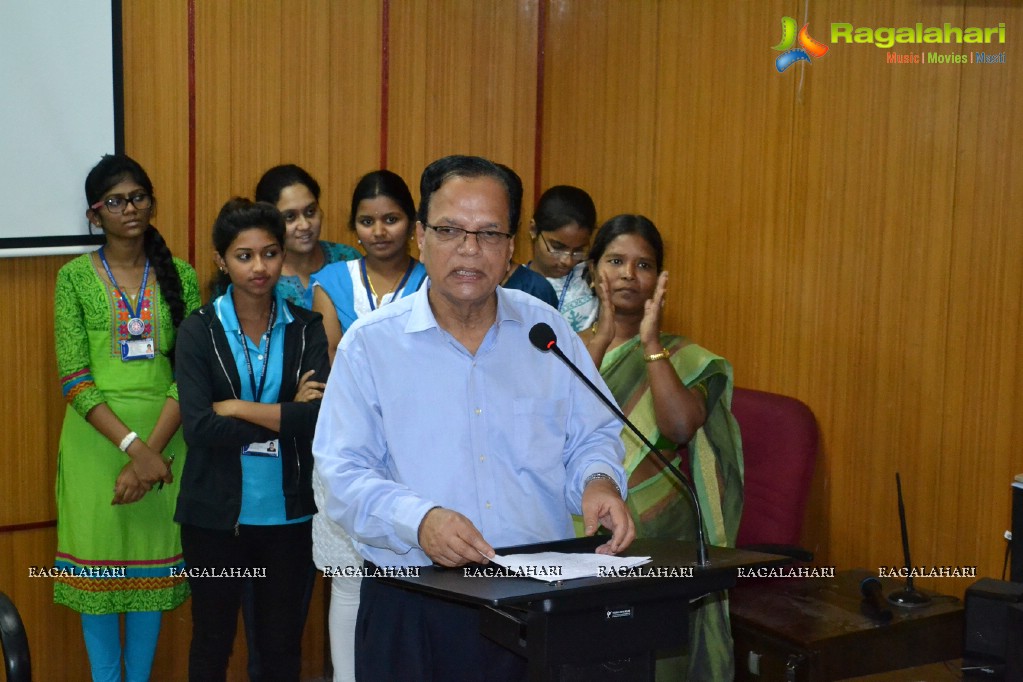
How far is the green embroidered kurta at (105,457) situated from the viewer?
3.29 meters

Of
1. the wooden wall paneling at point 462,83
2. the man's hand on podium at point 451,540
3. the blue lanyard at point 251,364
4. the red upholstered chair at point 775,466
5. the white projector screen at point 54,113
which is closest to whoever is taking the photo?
the man's hand on podium at point 451,540

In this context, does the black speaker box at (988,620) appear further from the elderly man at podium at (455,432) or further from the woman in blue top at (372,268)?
the woman in blue top at (372,268)

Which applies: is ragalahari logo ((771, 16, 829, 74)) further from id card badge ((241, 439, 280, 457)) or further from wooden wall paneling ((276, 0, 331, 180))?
id card badge ((241, 439, 280, 457))

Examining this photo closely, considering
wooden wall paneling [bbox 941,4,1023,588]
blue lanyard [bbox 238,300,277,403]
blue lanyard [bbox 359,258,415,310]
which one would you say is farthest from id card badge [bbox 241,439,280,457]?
wooden wall paneling [bbox 941,4,1023,588]

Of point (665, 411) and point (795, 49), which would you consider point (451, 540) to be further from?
point (795, 49)

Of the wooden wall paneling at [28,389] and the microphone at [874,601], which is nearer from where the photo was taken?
the microphone at [874,601]

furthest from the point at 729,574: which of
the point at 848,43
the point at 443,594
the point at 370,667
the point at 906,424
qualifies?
the point at 848,43

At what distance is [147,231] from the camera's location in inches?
134

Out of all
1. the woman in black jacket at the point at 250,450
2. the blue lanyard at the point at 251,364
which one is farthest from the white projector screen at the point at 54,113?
the blue lanyard at the point at 251,364

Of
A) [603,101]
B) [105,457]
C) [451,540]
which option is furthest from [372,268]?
[451,540]

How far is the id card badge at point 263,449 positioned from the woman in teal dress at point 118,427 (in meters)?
0.36

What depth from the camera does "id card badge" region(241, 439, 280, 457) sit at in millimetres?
3037

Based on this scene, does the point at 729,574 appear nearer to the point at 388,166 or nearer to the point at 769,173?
the point at 769,173

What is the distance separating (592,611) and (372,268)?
201 centimetres
